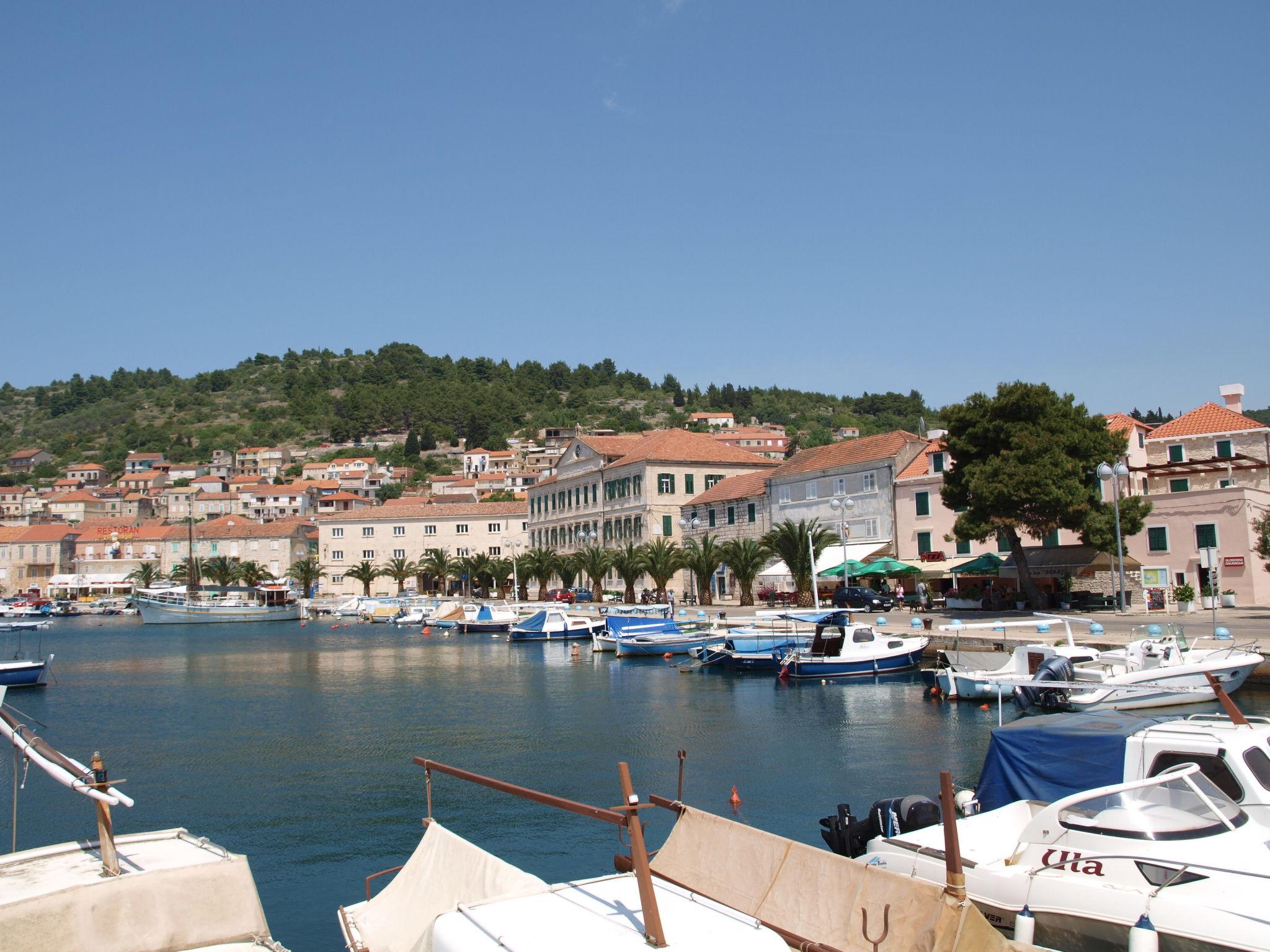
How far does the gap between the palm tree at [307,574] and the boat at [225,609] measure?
985 cm

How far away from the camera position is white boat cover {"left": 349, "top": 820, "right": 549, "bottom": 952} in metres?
8.52

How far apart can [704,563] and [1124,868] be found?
51634 millimetres

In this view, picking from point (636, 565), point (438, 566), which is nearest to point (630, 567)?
point (636, 565)

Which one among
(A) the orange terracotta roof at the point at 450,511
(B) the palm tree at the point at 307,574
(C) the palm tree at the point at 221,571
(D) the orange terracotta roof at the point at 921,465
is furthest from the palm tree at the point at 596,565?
(C) the palm tree at the point at 221,571

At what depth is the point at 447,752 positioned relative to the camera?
80.0 feet

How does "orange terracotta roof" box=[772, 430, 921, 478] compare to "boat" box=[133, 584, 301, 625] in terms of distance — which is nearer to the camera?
"orange terracotta roof" box=[772, 430, 921, 478]

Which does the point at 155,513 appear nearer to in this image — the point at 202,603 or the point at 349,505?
the point at 349,505

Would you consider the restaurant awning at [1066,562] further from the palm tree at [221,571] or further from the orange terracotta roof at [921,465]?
the palm tree at [221,571]

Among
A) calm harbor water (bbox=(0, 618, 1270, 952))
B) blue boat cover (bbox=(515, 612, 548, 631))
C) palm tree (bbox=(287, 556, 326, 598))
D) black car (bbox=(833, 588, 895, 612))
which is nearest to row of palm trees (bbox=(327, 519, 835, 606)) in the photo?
black car (bbox=(833, 588, 895, 612))

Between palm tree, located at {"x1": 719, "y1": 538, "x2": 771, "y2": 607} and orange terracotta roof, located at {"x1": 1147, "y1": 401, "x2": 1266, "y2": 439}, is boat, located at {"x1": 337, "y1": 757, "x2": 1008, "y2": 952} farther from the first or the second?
orange terracotta roof, located at {"x1": 1147, "y1": 401, "x2": 1266, "y2": 439}

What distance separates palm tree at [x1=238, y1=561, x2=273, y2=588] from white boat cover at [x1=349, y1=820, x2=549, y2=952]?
341 ft

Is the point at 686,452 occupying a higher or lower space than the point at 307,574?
higher

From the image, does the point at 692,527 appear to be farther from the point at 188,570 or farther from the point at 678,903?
the point at 188,570

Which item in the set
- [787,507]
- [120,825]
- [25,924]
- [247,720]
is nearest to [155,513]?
[787,507]
